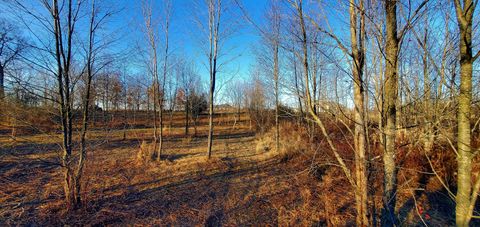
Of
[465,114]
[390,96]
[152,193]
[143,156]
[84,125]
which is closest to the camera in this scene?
[465,114]

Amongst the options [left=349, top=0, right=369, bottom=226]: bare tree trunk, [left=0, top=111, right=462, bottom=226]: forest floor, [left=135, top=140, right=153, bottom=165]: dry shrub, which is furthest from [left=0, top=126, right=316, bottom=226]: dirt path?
[left=349, top=0, right=369, bottom=226]: bare tree trunk

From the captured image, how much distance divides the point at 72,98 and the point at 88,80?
2.14 ft

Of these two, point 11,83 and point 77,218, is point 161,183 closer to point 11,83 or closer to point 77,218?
point 77,218

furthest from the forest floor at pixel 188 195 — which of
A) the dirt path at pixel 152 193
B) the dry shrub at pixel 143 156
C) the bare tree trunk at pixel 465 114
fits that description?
the bare tree trunk at pixel 465 114

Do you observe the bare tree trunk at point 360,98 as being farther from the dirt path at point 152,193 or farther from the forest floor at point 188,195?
the dirt path at point 152,193

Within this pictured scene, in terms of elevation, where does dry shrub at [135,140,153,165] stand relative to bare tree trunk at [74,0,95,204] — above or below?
below

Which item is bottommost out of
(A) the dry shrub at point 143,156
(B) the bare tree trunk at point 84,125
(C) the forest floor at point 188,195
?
(C) the forest floor at point 188,195

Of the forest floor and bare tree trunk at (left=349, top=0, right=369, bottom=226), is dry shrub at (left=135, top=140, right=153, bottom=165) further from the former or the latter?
bare tree trunk at (left=349, top=0, right=369, bottom=226)

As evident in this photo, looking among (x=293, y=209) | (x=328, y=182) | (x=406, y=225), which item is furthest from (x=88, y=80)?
(x=406, y=225)

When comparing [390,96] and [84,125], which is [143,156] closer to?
[84,125]

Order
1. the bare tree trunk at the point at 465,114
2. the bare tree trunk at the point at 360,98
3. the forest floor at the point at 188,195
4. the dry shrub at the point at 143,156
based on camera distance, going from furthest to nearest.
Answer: the dry shrub at the point at 143,156
the forest floor at the point at 188,195
the bare tree trunk at the point at 360,98
the bare tree trunk at the point at 465,114

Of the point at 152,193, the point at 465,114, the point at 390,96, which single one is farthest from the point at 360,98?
the point at 152,193

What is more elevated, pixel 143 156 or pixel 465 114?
pixel 465 114

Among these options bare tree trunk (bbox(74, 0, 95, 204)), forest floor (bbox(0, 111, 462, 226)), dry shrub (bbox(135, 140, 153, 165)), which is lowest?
forest floor (bbox(0, 111, 462, 226))
